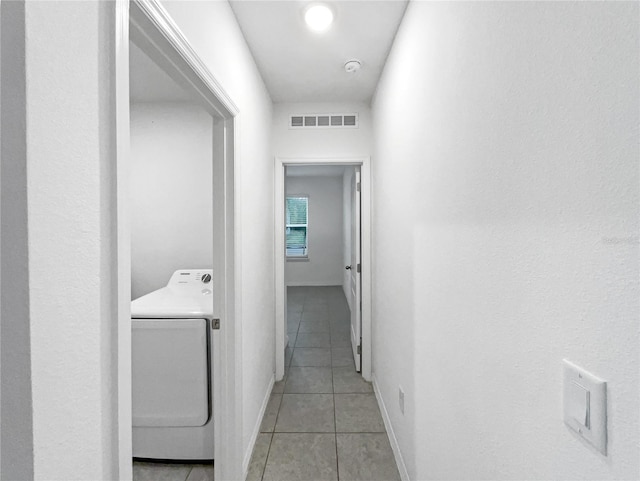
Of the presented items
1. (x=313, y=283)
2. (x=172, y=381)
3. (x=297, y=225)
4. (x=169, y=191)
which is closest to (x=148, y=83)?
(x=169, y=191)

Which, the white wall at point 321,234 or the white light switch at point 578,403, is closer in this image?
the white light switch at point 578,403

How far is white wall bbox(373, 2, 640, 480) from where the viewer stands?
48 centimetres

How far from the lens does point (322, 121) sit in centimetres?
290

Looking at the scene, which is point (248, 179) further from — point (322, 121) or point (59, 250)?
point (59, 250)

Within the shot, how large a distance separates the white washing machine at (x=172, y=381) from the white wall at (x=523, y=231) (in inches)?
48.4

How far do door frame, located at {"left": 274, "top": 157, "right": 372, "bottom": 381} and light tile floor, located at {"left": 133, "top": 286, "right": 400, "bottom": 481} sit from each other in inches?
10.0

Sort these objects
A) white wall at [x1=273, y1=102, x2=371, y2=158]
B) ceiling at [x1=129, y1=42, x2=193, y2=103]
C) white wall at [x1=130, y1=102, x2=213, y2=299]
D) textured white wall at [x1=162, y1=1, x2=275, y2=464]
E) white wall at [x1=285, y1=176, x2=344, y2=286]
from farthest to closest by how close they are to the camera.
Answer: white wall at [x1=285, y1=176, x2=344, y2=286], white wall at [x1=273, y1=102, x2=371, y2=158], white wall at [x1=130, y1=102, x2=213, y2=299], ceiling at [x1=129, y1=42, x2=193, y2=103], textured white wall at [x1=162, y1=1, x2=275, y2=464]

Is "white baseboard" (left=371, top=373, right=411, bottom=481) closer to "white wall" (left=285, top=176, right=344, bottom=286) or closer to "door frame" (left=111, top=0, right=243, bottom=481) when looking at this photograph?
"door frame" (left=111, top=0, right=243, bottom=481)

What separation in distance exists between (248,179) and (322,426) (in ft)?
5.90

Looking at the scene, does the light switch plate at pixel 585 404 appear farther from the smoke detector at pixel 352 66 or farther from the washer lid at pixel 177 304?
the smoke detector at pixel 352 66

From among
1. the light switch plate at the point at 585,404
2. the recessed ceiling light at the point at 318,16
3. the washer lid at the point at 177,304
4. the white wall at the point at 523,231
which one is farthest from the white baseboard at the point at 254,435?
the recessed ceiling light at the point at 318,16

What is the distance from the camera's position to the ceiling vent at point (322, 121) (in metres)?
2.90

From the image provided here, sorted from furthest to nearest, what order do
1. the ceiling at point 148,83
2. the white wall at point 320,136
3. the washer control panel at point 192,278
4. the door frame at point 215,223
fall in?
the white wall at point 320,136 → the washer control panel at point 192,278 → the ceiling at point 148,83 → the door frame at point 215,223

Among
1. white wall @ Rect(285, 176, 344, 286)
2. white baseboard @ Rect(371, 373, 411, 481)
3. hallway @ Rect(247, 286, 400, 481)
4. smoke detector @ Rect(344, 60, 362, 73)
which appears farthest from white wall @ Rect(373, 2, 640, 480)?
white wall @ Rect(285, 176, 344, 286)
